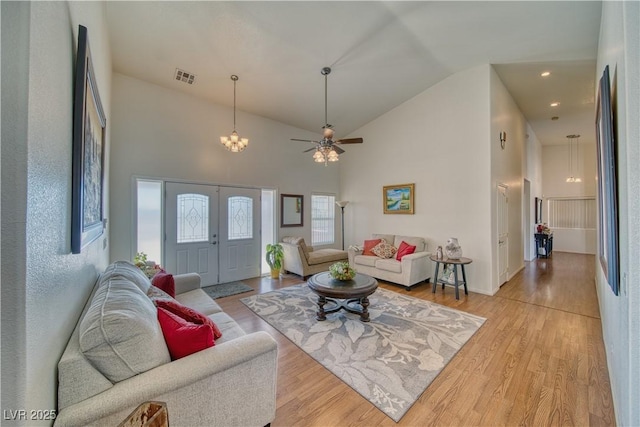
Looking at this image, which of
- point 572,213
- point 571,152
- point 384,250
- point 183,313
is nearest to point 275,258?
point 384,250

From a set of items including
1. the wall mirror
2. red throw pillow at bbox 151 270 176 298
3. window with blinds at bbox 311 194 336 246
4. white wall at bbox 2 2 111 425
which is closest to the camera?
white wall at bbox 2 2 111 425

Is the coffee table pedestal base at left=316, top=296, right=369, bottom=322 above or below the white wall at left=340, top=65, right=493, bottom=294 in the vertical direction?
below

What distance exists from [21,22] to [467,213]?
5307 mm

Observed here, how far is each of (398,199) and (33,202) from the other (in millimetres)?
5563

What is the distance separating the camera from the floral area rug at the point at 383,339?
6.89ft

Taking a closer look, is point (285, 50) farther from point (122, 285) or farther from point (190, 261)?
point (190, 261)

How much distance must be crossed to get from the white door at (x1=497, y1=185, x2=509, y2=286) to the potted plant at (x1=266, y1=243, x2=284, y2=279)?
4.25 metres

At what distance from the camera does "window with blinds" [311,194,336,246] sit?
21.6 ft

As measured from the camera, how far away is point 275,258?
5.34 meters

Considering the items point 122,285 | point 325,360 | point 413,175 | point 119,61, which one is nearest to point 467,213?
point 413,175

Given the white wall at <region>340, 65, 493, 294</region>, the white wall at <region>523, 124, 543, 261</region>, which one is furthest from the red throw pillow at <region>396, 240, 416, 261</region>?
the white wall at <region>523, 124, 543, 261</region>

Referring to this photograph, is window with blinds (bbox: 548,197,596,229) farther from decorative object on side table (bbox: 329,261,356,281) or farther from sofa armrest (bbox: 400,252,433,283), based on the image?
decorative object on side table (bbox: 329,261,356,281)

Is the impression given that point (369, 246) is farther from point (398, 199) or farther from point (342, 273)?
point (342, 273)

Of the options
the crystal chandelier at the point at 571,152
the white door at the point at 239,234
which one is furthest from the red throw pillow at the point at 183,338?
the crystal chandelier at the point at 571,152
